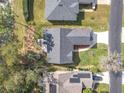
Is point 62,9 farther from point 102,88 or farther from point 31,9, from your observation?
point 102,88

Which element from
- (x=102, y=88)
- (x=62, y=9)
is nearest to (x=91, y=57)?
(x=102, y=88)

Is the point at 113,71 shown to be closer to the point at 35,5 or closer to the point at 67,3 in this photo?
the point at 67,3

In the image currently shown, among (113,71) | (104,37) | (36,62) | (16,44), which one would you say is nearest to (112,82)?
(113,71)

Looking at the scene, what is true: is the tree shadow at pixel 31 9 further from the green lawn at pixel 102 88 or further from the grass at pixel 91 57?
the green lawn at pixel 102 88

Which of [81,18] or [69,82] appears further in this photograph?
[81,18]

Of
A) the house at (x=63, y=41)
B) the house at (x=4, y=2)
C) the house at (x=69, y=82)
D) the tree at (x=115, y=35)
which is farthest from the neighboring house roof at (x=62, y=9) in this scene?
the house at (x=69, y=82)

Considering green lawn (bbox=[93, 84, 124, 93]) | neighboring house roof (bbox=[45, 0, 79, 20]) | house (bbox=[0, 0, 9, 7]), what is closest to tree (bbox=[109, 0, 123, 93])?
green lawn (bbox=[93, 84, 124, 93])
